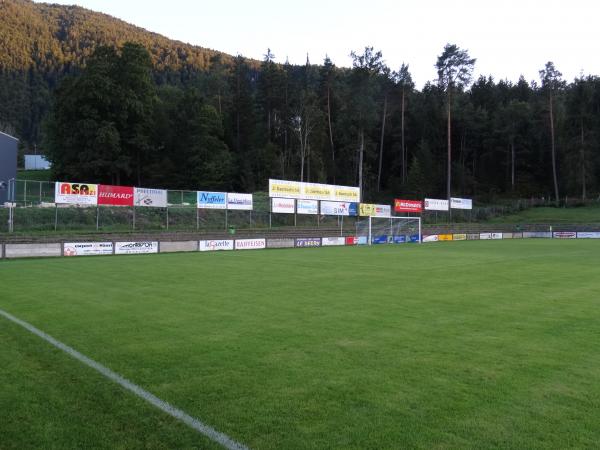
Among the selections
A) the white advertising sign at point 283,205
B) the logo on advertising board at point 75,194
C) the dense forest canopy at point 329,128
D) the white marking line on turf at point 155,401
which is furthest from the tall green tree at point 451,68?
the white marking line on turf at point 155,401

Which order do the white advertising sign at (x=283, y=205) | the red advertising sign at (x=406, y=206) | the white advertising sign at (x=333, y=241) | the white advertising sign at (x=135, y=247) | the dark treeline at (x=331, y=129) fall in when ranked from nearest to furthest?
the white advertising sign at (x=135, y=247) < the white advertising sign at (x=333, y=241) < the white advertising sign at (x=283, y=205) < the red advertising sign at (x=406, y=206) < the dark treeline at (x=331, y=129)

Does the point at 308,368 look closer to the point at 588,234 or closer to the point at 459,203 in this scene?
the point at 459,203

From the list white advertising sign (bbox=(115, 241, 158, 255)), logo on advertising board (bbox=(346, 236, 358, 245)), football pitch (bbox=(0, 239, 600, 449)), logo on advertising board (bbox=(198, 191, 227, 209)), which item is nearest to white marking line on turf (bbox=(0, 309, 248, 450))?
football pitch (bbox=(0, 239, 600, 449))

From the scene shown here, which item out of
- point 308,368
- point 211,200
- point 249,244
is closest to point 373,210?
point 249,244

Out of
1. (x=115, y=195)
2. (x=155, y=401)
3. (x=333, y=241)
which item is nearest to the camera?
(x=155, y=401)

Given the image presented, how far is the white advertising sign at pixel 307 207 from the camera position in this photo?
43469 mm

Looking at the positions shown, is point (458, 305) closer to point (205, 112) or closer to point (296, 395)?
point (296, 395)

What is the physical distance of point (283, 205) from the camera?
42.2m

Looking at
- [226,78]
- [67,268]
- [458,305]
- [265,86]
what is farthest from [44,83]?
[458,305]

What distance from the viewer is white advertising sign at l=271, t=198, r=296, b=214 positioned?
41.4m

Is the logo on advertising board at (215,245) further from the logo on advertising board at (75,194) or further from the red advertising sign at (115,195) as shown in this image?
the logo on advertising board at (75,194)

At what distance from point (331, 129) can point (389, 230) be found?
32.7 metres

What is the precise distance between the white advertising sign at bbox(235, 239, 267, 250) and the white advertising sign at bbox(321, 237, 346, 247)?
19.6ft

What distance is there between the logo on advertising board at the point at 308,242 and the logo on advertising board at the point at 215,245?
6.06 m
